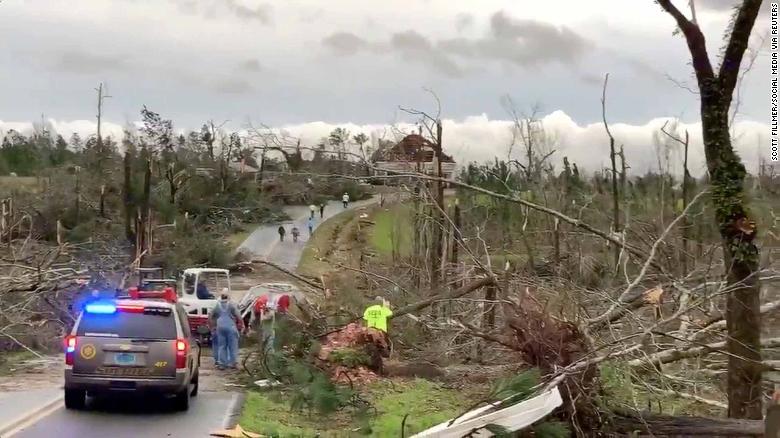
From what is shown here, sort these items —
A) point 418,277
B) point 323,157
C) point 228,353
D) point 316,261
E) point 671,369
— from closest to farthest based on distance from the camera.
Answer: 1. point 671,369
2. point 323,157
3. point 228,353
4. point 418,277
5. point 316,261

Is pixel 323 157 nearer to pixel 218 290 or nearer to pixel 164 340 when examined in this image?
pixel 164 340

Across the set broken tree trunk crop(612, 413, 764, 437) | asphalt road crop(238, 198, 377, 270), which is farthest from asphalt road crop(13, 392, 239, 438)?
asphalt road crop(238, 198, 377, 270)

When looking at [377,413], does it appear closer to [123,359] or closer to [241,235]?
[123,359]

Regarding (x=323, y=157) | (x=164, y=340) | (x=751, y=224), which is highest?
(x=323, y=157)

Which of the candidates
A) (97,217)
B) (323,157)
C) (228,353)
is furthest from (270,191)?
(323,157)

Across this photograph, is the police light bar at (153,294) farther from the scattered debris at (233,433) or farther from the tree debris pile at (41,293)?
the scattered debris at (233,433)

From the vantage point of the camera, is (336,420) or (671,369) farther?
(671,369)

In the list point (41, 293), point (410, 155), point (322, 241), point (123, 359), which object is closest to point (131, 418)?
point (123, 359)
